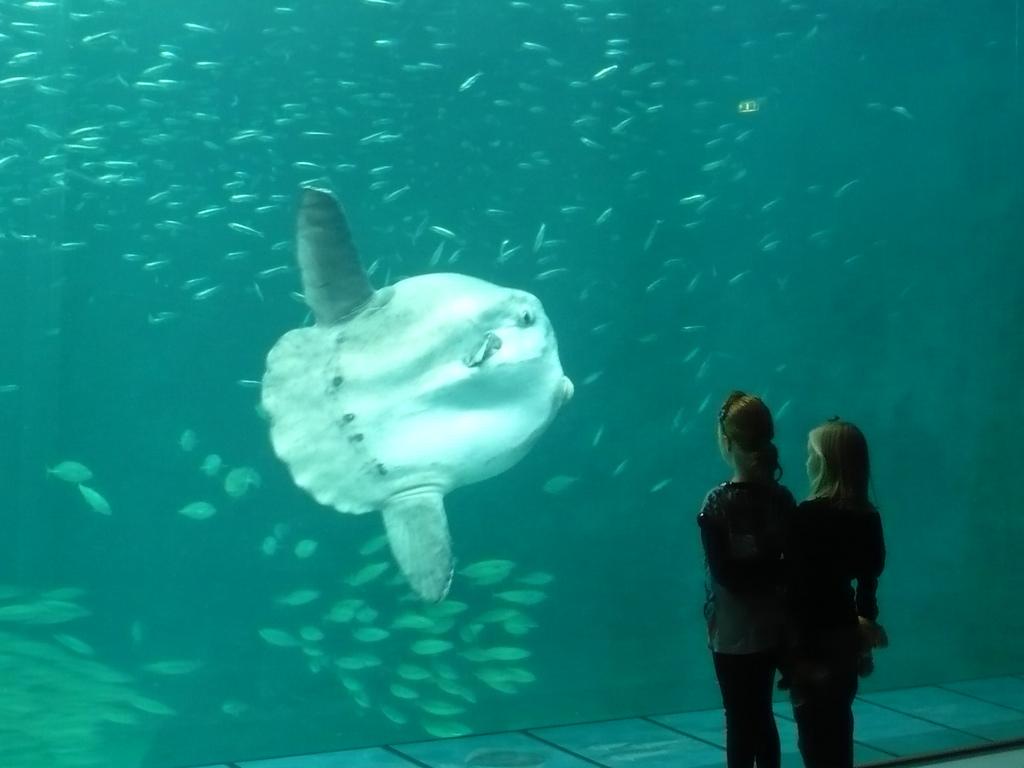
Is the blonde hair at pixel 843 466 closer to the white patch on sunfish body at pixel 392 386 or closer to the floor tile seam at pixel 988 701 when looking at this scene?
the white patch on sunfish body at pixel 392 386

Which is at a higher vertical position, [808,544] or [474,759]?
[808,544]

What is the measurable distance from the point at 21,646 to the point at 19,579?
0.31 metres

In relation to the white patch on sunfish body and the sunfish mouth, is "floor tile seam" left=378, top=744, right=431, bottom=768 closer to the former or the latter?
the white patch on sunfish body

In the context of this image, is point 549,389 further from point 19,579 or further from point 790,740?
point 19,579

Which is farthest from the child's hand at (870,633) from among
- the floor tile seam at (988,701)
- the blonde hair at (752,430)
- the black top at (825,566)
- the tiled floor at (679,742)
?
the floor tile seam at (988,701)

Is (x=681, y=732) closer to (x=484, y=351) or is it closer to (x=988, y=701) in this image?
(x=988, y=701)

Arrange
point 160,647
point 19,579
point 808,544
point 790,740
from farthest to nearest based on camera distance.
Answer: point 790,740 < point 160,647 < point 19,579 < point 808,544

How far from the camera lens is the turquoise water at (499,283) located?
15.9ft

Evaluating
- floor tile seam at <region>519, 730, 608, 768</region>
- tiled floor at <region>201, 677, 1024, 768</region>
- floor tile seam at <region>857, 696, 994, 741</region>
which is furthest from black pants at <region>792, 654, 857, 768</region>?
floor tile seam at <region>857, 696, 994, 741</region>

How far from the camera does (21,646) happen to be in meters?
4.68

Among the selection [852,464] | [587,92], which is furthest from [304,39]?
[852,464]

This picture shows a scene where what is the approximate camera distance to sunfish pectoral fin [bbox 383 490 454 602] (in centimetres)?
506

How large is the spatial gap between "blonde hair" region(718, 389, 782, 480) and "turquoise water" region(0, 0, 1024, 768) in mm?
2457

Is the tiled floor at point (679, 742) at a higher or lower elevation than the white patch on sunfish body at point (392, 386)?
lower
